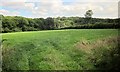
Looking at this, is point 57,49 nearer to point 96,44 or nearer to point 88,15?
point 96,44

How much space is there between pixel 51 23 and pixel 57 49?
21.5 inches

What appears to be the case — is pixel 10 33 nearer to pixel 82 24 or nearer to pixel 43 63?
pixel 43 63

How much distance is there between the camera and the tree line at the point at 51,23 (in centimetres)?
363

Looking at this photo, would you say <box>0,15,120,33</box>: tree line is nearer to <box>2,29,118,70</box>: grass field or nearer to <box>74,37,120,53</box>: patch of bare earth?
<box>2,29,118,70</box>: grass field

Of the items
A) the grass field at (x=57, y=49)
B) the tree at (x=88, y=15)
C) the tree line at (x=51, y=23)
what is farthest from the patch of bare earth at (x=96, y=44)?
the tree at (x=88, y=15)

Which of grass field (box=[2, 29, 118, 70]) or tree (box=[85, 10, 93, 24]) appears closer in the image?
grass field (box=[2, 29, 118, 70])

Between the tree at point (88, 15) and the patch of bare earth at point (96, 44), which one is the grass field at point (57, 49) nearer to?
the patch of bare earth at point (96, 44)

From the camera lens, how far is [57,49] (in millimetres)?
3568

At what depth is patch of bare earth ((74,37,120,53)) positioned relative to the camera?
3.58 meters

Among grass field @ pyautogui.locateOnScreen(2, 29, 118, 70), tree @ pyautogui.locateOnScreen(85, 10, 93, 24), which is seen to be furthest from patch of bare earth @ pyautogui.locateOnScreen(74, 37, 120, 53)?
tree @ pyautogui.locateOnScreen(85, 10, 93, 24)

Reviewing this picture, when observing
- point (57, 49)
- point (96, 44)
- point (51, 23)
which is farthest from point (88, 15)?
point (57, 49)

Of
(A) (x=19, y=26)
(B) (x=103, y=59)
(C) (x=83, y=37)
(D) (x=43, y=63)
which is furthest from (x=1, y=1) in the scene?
(B) (x=103, y=59)

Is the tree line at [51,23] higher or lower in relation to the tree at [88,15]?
lower

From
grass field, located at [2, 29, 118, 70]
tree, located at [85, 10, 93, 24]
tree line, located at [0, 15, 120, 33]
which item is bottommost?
grass field, located at [2, 29, 118, 70]
